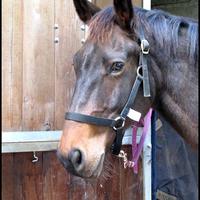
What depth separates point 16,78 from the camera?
66.7 inches

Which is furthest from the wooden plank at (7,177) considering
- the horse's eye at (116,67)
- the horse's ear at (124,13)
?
the horse's ear at (124,13)

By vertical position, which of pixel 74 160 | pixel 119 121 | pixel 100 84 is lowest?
pixel 74 160

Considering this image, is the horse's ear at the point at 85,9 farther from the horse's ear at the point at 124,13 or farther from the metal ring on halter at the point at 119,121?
the metal ring on halter at the point at 119,121

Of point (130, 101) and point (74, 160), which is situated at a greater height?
point (130, 101)

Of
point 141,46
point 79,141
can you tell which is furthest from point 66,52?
point 79,141

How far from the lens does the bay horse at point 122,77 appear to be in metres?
1.29

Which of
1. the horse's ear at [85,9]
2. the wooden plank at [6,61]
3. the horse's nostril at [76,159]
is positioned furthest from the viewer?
the wooden plank at [6,61]

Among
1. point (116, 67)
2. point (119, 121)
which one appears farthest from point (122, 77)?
point (119, 121)

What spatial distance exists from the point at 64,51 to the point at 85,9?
1.09ft

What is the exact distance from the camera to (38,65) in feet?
5.76

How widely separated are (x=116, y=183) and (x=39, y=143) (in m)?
0.52

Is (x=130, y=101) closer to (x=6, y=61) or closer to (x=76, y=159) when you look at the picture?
(x=76, y=159)

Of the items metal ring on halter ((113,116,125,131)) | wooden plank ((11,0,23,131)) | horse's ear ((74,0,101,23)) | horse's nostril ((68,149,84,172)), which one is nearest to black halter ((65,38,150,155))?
metal ring on halter ((113,116,125,131))

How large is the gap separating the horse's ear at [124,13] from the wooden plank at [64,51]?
1.64ft
